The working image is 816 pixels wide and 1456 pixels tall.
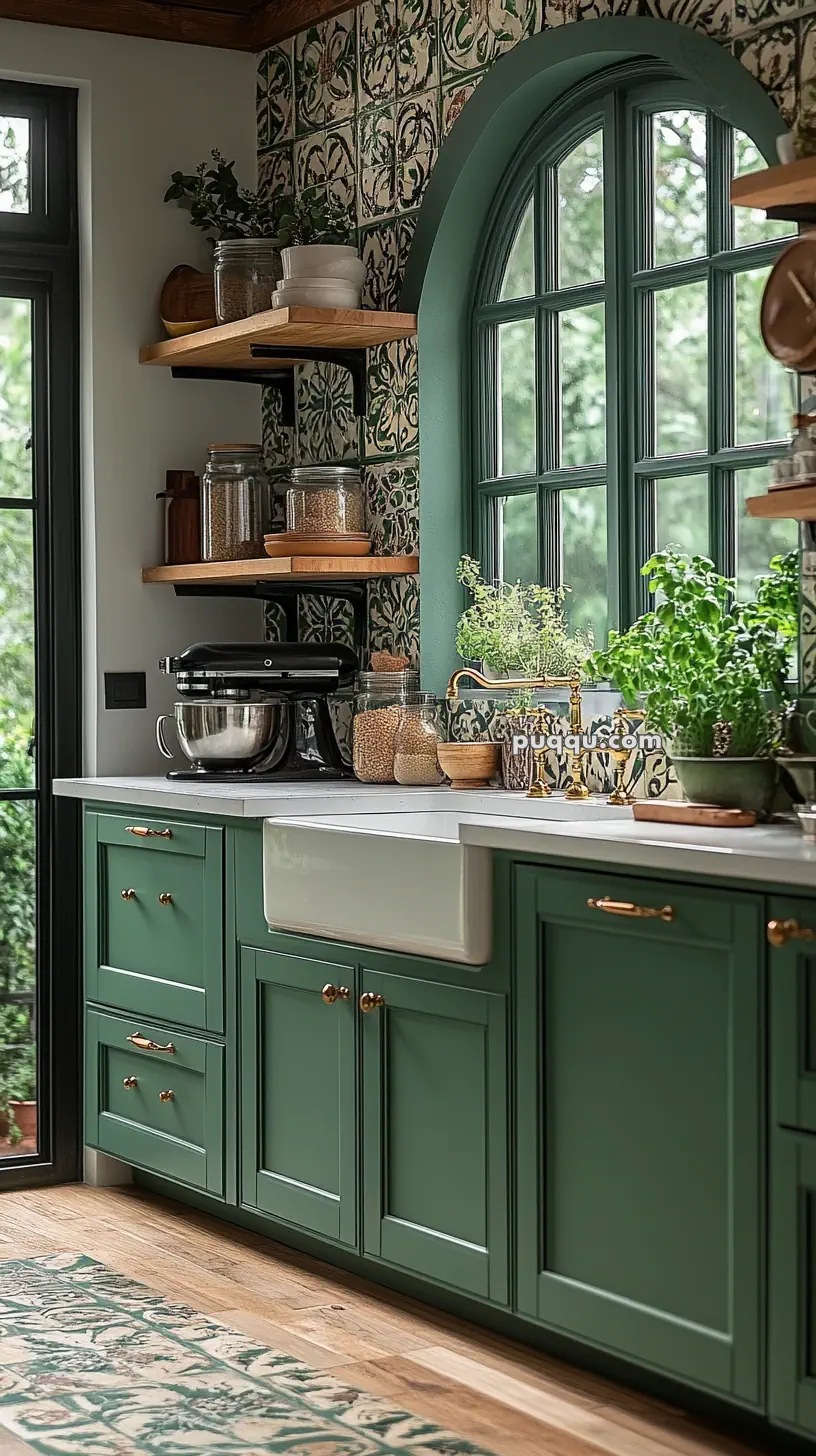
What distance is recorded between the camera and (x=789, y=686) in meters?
3.17

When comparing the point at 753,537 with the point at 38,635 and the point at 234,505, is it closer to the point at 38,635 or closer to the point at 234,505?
the point at 234,505

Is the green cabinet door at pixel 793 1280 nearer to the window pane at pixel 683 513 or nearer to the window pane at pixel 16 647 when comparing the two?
the window pane at pixel 683 513

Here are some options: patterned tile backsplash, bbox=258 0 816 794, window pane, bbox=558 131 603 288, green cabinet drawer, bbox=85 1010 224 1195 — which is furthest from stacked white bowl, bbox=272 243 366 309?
green cabinet drawer, bbox=85 1010 224 1195

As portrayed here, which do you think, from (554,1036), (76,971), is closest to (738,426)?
(554,1036)

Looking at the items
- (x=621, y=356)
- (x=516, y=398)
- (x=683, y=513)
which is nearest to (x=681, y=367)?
(x=621, y=356)

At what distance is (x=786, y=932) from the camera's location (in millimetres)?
2459

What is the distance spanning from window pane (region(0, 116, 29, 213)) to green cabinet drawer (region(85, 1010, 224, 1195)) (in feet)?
6.10

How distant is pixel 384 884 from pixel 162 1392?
34.2 inches

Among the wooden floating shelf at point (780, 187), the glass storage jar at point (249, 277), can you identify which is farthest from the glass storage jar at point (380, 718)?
the wooden floating shelf at point (780, 187)

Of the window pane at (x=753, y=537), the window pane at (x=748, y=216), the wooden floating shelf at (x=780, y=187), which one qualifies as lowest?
the window pane at (x=753, y=537)

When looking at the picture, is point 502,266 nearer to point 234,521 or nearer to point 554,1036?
point 234,521

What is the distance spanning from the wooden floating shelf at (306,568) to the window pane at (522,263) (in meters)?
0.60

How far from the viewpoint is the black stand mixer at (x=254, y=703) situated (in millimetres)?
4195

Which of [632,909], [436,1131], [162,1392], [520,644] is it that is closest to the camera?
[632,909]
